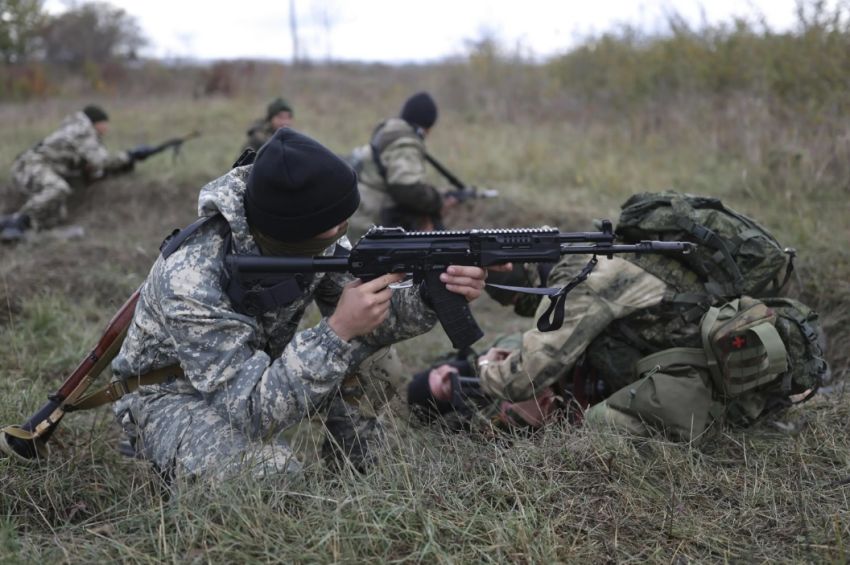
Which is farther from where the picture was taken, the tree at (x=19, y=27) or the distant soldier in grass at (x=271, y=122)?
the tree at (x=19, y=27)

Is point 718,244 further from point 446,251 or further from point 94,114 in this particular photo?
point 94,114

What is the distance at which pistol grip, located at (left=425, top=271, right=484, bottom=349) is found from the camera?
106 inches

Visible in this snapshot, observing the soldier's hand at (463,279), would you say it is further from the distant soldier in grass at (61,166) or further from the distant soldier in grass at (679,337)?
the distant soldier in grass at (61,166)

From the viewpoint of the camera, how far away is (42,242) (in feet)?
26.0

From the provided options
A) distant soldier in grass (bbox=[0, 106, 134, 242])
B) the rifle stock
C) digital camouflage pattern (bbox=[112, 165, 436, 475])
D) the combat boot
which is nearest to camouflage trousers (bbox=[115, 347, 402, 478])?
digital camouflage pattern (bbox=[112, 165, 436, 475])

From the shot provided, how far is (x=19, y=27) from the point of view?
2122 centimetres

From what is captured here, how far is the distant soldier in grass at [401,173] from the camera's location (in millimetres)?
6480

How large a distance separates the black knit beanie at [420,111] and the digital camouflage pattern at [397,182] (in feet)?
0.25

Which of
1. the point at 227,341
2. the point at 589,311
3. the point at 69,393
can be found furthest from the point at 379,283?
the point at 69,393

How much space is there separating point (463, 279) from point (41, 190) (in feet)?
26.0

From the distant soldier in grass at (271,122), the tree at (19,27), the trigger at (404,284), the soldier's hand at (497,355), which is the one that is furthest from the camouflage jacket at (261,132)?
the tree at (19,27)

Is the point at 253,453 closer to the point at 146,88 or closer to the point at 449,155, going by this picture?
the point at 449,155

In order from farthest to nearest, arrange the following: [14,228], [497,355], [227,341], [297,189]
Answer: [14,228]
[497,355]
[227,341]
[297,189]

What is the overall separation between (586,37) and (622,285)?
10.6m
